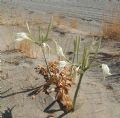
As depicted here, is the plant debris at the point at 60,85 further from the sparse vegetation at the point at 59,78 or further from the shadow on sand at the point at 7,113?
the shadow on sand at the point at 7,113

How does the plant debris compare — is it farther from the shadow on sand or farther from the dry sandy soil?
the shadow on sand

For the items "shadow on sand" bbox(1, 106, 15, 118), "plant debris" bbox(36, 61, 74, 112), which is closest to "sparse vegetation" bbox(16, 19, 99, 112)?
"plant debris" bbox(36, 61, 74, 112)

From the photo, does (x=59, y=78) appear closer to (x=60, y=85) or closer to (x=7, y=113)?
(x=60, y=85)

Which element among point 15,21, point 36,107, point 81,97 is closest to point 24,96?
point 36,107

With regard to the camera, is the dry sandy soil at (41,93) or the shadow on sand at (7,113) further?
the dry sandy soil at (41,93)

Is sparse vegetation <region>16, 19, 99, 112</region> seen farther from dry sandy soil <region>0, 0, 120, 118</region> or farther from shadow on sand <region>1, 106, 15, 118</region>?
shadow on sand <region>1, 106, 15, 118</region>

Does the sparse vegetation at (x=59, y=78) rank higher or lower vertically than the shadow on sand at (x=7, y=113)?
higher

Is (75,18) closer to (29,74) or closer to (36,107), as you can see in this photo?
(29,74)

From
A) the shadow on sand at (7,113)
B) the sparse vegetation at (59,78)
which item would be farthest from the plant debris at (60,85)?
the shadow on sand at (7,113)

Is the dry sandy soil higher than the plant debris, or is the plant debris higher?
the plant debris

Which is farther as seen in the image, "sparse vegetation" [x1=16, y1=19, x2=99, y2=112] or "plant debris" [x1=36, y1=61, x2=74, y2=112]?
"plant debris" [x1=36, y1=61, x2=74, y2=112]

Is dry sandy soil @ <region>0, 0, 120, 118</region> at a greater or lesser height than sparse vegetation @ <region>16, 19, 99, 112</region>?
lesser

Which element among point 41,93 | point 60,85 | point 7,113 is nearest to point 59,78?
point 60,85

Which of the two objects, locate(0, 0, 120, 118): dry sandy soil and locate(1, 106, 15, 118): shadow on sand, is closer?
locate(1, 106, 15, 118): shadow on sand
